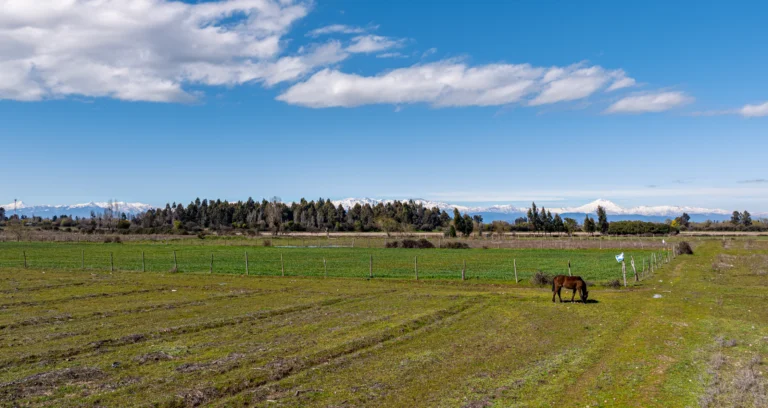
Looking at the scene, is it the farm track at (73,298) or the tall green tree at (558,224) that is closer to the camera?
the farm track at (73,298)

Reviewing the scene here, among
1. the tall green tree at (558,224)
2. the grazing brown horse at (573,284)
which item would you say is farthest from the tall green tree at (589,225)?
the grazing brown horse at (573,284)

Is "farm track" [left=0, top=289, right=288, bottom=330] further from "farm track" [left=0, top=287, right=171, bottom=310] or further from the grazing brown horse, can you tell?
the grazing brown horse

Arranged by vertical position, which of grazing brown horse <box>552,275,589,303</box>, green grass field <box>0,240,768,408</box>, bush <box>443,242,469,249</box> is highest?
grazing brown horse <box>552,275,589,303</box>

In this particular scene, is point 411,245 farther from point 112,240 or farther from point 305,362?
point 305,362

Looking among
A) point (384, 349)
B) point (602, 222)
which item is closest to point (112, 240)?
point (384, 349)

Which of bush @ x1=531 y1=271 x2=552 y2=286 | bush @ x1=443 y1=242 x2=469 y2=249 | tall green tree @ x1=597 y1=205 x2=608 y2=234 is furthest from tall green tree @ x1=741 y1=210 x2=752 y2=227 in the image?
bush @ x1=531 y1=271 x2=552 y2=286

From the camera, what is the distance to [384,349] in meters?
14.4

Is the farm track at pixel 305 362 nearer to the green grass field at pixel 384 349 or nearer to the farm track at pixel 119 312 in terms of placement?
the green grass field at pixel 384 349

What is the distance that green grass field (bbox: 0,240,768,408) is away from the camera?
10438 millimetres

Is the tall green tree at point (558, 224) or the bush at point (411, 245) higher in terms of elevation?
the tall green tree at point (558, 224)

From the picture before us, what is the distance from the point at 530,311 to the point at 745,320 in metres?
7.65

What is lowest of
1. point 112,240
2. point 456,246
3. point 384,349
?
point 456,246

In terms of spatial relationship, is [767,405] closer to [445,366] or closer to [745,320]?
[445,366]

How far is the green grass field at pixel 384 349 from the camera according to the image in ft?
34.2
